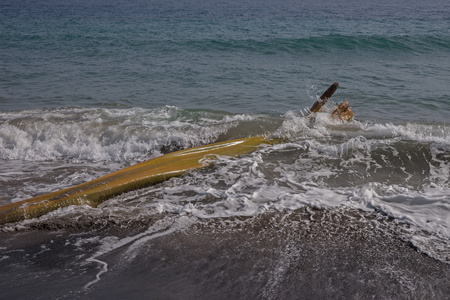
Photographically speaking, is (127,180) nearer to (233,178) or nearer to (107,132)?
(233,178)

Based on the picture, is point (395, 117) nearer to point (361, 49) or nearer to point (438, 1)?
point (361, 49)

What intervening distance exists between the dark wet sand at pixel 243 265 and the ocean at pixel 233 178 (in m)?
0.01

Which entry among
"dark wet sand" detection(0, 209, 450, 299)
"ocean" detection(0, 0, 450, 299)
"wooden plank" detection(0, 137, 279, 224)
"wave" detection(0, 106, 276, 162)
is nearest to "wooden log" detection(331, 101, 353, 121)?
"ocean" detection(0, 0, 450, 299)

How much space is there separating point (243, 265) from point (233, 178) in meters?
1.88

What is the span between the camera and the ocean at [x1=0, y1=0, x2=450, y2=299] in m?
3.18

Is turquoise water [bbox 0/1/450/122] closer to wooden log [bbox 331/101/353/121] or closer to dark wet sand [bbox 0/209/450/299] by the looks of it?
wooden log [bbox 331/101/353/121]

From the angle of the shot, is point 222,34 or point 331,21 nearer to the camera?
point 222,34

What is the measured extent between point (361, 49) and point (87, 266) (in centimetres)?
1467

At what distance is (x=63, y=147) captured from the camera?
652cm

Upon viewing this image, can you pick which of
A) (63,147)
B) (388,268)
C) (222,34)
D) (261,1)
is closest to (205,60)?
(222,34)

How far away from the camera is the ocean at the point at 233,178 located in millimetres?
3178

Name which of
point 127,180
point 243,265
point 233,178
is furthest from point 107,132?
point 243,265

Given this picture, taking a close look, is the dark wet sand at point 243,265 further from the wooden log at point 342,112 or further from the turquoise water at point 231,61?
the turquoise water at point 231,61

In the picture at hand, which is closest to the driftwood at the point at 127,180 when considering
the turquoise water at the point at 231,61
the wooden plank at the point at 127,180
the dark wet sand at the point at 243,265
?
the wooden plank at the point at 127,180
